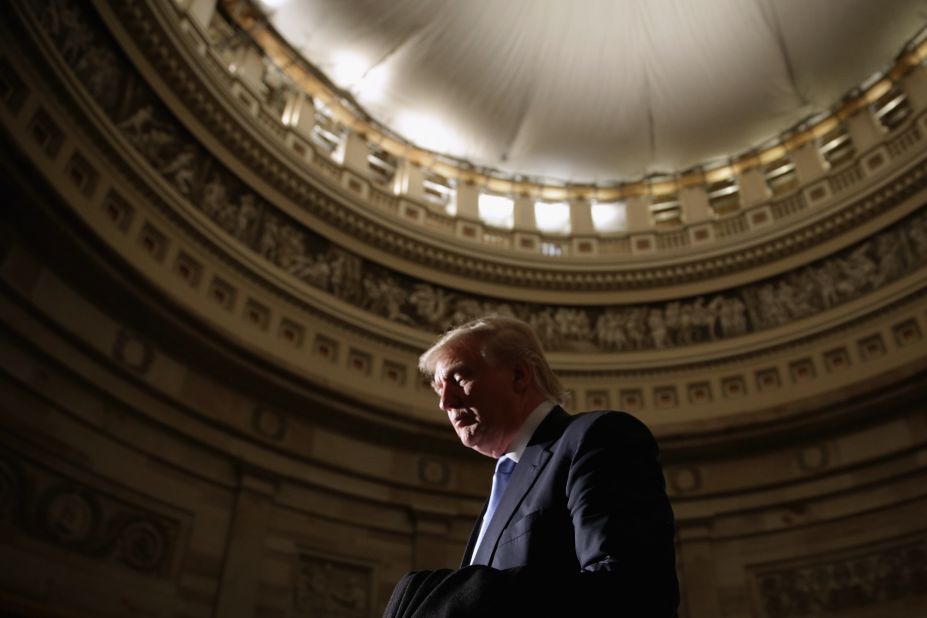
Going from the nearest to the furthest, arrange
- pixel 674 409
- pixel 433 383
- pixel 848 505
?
pixel 433 383
pixel 848 505
pixel 674 409

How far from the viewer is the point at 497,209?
65.3 ft

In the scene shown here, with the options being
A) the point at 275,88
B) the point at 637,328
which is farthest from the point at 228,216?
the point at 637,328

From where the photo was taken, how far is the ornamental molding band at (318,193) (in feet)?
39.8

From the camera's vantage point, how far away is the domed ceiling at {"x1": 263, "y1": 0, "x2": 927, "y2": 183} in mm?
17391

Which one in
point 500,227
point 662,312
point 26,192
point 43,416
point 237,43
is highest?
point 237,43

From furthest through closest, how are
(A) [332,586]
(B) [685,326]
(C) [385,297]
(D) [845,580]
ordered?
1. (B) [685,326]
2. (C) [385,297]
3. (D) [845,580]
4. (A) [332,586]

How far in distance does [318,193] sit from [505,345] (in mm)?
12945

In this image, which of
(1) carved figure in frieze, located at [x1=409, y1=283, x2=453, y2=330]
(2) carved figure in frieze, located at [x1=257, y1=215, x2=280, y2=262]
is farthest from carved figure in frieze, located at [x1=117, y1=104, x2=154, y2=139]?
(1) carved figure in frieze, located at [x1=409, y1=283, x2=453, y2=330]

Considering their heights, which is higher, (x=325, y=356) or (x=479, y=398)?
(x=325, y=356)

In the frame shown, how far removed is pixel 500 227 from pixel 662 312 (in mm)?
4265

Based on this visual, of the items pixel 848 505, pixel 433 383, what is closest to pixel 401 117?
pixel 848 505

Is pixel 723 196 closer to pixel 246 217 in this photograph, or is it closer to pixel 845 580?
pixel 845 580

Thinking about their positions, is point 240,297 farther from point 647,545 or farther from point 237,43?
point 647,545

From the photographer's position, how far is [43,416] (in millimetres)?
9148
